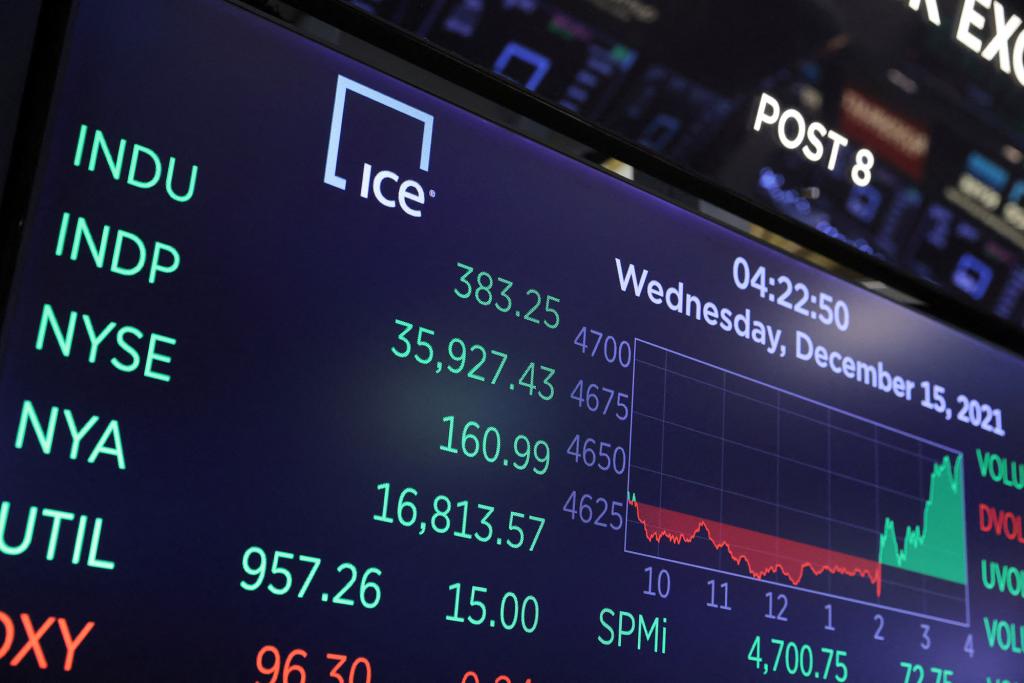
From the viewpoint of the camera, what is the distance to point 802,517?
2.27 metres

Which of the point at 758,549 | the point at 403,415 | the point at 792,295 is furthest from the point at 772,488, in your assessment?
the point at 403,415

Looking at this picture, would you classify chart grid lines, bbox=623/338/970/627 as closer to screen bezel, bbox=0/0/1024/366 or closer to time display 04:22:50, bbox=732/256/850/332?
time display 04:22:50, bbox=732/256/850/332

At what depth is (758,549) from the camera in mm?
2176

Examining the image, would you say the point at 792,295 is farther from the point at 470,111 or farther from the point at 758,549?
the point at 470,111

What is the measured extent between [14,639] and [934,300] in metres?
2.05

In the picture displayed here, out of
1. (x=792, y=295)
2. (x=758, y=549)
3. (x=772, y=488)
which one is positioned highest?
(x=792, y=295)

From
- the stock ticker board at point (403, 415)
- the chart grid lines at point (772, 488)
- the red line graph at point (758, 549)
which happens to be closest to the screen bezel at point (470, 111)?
the stock ticker board at point (403, 415)

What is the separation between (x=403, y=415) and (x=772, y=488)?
756 millimetres

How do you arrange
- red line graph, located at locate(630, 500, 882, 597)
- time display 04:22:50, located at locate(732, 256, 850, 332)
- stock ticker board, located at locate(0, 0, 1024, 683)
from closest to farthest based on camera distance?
1. stock ticker board, located at locate(0, 0, 1024, 683)
2. red line graph, located at locate(630, 500, 882, 597)
3. time display 04:22:50, located at locate(732, 256, 850, 332)

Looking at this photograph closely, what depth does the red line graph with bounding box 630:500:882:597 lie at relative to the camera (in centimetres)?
205

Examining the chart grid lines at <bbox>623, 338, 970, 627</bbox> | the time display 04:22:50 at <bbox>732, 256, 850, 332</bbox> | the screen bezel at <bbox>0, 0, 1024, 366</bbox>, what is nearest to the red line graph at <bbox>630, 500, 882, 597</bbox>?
the chart grid lines at <bbox>623, 338, 970, 627</bbox>

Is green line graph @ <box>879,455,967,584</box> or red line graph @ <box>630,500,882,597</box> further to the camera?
green line graph @ <box>879,455,967,584</box>

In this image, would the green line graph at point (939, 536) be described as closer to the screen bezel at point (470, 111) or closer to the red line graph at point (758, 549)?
the red line graph at point (758, 549)

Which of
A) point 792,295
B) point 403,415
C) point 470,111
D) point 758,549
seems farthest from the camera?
point 792,295
